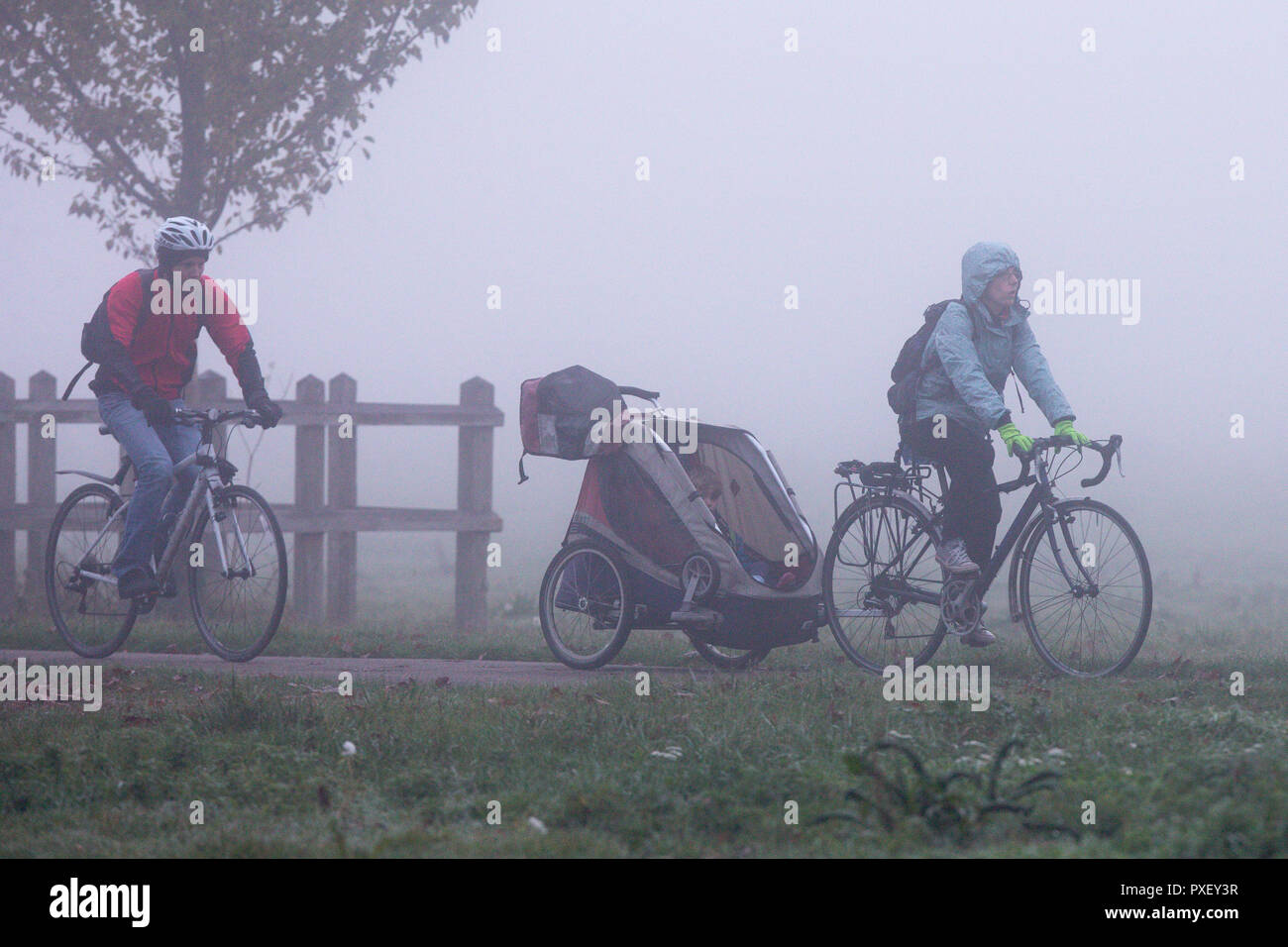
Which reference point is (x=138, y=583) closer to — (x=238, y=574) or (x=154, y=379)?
(x=238, y=574)

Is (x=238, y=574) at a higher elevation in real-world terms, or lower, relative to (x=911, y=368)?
lower

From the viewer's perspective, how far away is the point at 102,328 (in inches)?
296

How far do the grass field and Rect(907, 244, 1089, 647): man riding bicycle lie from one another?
78cm

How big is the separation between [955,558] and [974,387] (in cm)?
85

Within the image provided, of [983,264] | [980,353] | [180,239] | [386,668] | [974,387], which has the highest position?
[180,239]

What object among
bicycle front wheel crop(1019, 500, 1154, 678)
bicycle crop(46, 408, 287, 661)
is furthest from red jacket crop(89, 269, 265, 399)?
bicycle front wheel crop(1019, 500, 1154, 678)

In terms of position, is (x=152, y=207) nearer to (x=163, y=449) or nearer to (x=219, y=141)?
(x=219, y=141)

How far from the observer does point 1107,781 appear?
418cm

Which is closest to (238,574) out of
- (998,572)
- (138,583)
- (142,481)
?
(138,583)

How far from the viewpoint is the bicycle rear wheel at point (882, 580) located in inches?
285

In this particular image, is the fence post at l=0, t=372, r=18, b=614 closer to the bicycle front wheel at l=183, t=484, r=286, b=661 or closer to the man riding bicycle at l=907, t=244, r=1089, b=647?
the bicycle front wheel at l=183, t=484, r=286, b=661

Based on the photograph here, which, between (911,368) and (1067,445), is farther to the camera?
(911,368)

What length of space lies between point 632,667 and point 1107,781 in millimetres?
3686
